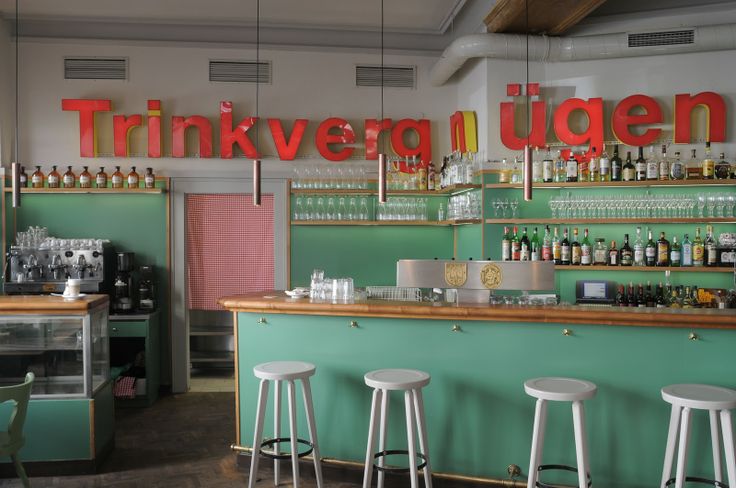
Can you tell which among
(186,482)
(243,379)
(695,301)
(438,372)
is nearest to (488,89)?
(695,301)

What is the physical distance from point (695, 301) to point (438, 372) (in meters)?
3.05

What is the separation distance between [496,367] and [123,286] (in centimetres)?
400

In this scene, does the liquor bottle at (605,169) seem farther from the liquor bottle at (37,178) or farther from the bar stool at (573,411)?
the liquor bottle at (37,178)

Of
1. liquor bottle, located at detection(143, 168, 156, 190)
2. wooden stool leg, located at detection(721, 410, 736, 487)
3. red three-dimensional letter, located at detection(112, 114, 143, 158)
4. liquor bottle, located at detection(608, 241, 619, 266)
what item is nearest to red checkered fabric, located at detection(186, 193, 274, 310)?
liquor bottle, located at detection(143, 168, 156, 190)

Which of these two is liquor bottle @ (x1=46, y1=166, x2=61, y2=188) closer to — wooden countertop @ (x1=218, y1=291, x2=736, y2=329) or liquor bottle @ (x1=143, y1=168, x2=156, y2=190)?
liquor bottle @ (x1=143, y1=168, x2=156, y2=190)

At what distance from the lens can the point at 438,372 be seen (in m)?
4.13

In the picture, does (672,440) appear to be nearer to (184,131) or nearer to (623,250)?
(623,250)

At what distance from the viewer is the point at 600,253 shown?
593 centimetres

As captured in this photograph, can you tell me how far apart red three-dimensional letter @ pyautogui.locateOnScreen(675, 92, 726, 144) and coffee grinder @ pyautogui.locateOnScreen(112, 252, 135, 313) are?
5.36m

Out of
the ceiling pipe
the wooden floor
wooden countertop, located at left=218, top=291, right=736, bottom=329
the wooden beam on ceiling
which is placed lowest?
the wooden floor

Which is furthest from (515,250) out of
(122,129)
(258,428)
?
(122,129)

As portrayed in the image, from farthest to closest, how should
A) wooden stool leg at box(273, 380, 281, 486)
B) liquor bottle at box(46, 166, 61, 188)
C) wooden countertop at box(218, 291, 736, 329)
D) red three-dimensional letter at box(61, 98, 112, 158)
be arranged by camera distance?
red three-dimensional letter at box(61, 98, 112, 158)
liquor bottle at box(46, 166, 61, 188)
wooden stool leg at box(273, 380, 281, 486)
wooden countertop at box(218, 291, 736, 329)

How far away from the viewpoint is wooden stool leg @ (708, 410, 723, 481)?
3.34 m

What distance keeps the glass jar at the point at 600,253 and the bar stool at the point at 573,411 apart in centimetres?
257
